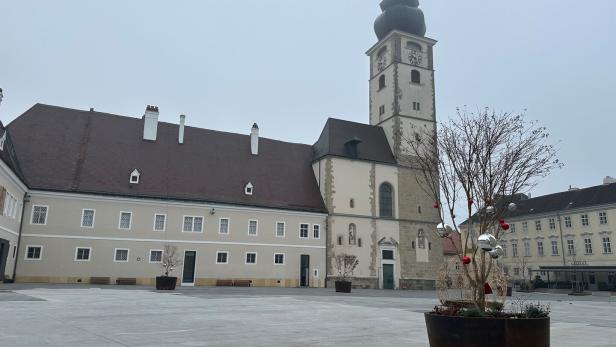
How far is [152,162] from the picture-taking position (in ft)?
120

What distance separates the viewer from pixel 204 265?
35156 mm

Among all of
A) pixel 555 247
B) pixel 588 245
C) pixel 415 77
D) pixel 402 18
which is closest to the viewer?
pixel 402 18

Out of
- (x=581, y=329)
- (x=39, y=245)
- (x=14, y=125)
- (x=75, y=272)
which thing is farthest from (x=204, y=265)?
(x=581, y=329)

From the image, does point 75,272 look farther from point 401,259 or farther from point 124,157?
point 401,259

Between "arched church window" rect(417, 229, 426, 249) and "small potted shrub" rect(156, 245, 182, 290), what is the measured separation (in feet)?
71.1

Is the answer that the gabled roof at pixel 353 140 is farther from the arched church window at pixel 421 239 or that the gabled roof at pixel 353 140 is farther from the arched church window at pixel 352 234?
the arched church window at pixel 421 239

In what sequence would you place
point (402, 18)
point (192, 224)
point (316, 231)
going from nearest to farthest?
point (192, 224) → point (316, 231) → point (402, 18)

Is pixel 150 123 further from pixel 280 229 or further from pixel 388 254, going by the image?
pixel 388 254

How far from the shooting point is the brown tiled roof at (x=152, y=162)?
33.1 metres

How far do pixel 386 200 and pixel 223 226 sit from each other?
50.7 feet

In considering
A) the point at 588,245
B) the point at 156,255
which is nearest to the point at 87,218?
the point at 156,255

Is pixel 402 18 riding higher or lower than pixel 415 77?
higher

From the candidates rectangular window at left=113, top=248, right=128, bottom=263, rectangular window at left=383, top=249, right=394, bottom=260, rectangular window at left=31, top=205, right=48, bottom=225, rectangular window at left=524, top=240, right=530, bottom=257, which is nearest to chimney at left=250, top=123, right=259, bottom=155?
rectangular window at left=113, top=248, right=128, bottom=263

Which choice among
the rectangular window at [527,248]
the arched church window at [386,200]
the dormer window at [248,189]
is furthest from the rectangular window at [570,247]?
the dormer window at [248,189]
